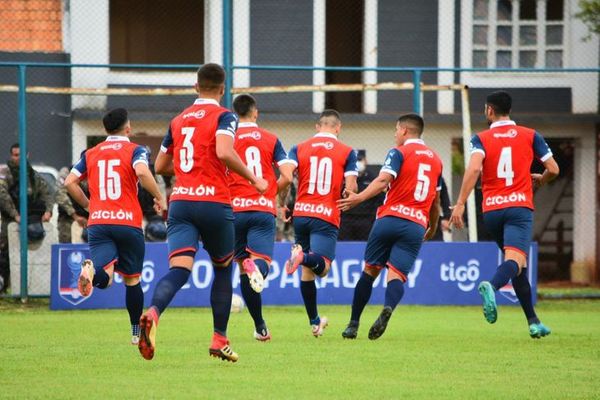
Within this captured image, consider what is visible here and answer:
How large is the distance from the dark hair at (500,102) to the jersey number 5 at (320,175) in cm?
174

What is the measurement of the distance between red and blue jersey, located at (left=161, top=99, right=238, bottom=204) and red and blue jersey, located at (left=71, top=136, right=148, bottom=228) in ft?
6.58

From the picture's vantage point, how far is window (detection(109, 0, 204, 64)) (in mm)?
25641

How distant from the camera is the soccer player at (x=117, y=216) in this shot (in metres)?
11.6

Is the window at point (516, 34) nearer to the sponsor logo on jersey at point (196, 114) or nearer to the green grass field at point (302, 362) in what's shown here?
the green grass field at point (302, 362)

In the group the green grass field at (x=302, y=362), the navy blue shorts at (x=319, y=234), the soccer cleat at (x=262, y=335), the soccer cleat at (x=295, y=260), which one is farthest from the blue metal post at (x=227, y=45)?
the soccer cleat at (x=262, y=335)

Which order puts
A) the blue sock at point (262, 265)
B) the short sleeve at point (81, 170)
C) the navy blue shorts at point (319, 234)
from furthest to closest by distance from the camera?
1. the navy blue shorts at point (319, 234)
2. the blue sock at point (262, 265)
3. the short sleeve at point (81, 170)

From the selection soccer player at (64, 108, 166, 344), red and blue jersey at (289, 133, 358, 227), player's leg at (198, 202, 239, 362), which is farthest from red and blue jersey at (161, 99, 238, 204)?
red and blue jersey at (289, 133, 358, 227)

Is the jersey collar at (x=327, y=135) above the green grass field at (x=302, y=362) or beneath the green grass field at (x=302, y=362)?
above

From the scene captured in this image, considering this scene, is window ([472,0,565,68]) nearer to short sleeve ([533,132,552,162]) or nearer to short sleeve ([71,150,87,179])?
short sleeve ([533,132,552,162])

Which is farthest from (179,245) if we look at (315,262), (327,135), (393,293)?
(327,135)

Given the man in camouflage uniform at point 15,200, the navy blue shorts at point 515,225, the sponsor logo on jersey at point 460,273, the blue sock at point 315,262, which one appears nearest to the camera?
the navy blue shorts at point 515,225

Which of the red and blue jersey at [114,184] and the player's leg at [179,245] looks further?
the red and blue jersey at [114,184]

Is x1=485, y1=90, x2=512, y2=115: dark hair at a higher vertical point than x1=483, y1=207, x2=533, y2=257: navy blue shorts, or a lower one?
higher

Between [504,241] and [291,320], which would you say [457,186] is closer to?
[291,320]
